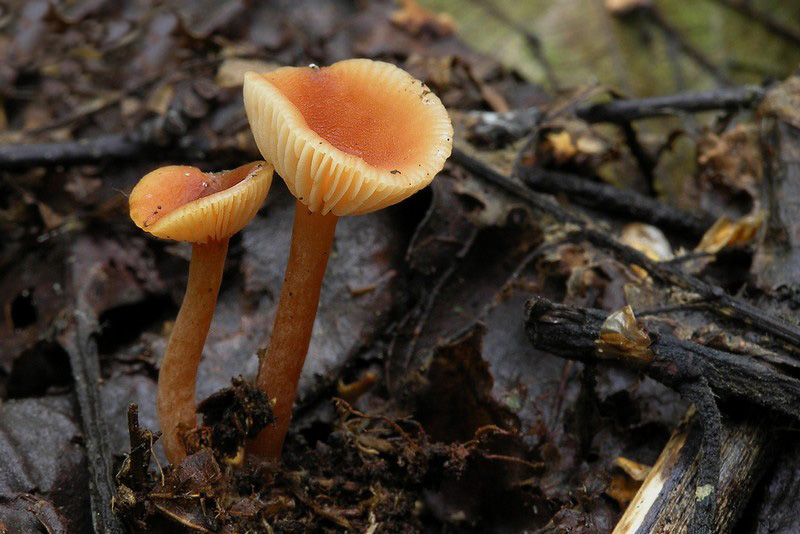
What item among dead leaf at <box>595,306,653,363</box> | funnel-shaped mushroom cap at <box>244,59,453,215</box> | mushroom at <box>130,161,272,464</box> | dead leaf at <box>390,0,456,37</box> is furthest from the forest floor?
funnel-shaped mushroom cap at <box>244,59,453,215</box>

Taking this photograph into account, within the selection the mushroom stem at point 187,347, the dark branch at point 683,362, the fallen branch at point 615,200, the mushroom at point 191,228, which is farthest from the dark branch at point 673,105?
the mushroom stem at point 187,347

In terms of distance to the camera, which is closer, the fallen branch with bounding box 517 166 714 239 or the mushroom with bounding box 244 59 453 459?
the mushroom with bounding box 244 59 453 459

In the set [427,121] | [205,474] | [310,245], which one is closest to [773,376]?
[427,121]

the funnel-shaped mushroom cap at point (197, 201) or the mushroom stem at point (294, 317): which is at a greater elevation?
the funnel-shaped mushroom cap at point (197, 201)

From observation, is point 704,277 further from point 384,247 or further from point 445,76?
point 445,76

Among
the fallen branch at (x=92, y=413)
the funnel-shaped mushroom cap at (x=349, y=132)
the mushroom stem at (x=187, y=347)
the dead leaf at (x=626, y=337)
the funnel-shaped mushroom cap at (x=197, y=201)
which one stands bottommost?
the fallen branch at (x=92, y=413)

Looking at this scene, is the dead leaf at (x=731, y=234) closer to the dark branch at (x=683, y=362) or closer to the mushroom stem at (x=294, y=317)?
the dark branch at (x=683, y=362)

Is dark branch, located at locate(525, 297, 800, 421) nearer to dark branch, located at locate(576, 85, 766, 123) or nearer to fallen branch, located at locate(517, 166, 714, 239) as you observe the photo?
fallen branch, located at locate(517, 166, 714, 239)

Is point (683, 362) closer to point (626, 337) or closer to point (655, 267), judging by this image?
point (626, 337)
